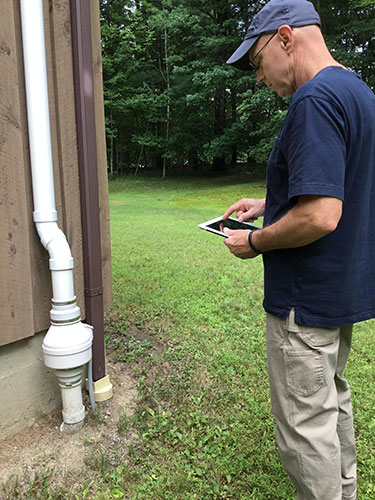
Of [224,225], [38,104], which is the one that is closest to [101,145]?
[38,104]

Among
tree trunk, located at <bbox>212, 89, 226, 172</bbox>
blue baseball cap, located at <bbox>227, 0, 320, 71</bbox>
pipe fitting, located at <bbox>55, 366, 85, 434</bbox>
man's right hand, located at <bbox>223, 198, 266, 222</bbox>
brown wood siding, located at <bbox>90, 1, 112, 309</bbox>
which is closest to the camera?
blue baseball cap, located at <bbox>227, 0, 320, 71</bbox>

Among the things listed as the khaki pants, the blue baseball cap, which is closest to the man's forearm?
the khaki pants

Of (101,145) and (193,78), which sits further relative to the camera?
(193,78)

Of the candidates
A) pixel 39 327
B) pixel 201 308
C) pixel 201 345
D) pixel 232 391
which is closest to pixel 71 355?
pixel 39 327

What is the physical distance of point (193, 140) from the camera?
22.2m

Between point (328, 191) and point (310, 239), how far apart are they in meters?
0.17

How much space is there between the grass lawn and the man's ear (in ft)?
6.11

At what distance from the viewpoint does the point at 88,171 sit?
7.00 feet

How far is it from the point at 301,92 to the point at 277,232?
441 mm

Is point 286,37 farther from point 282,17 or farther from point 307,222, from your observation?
point 307,222

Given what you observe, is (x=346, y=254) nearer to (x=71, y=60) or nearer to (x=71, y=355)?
(x=71, y=355)

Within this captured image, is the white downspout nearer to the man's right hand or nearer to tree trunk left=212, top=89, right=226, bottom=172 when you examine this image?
the man's right hand

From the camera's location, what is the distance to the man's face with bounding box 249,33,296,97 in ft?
4.33

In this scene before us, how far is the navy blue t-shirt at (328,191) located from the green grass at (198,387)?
101cm
